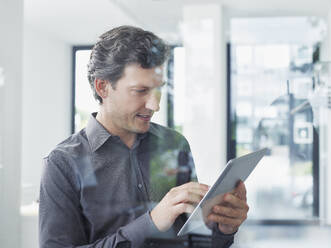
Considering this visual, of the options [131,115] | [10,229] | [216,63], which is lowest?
[10,229]

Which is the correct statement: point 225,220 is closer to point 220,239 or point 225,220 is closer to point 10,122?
point 220,239

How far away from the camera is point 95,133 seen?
77cm

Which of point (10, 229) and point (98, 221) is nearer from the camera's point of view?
point (98, 221)

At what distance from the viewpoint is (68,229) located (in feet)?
2.38

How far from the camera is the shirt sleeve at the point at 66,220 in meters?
0.73

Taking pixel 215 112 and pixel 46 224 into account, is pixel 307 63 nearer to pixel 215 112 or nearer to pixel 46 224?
pixel 215 112

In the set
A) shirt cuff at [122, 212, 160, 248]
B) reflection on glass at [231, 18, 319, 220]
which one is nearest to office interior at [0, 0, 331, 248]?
reflection on glass at [231, 18, 319, 220]

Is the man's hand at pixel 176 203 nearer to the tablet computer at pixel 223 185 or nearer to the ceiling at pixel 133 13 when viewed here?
the tablet computer at pixel 223 185

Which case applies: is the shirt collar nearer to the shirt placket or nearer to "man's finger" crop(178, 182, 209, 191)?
the shirt placket

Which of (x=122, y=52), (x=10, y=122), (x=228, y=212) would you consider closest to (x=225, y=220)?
(x=228, y=212)

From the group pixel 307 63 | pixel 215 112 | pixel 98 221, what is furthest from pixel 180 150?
pixel 307 63

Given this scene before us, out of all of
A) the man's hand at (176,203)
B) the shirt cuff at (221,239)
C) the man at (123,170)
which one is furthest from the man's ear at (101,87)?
the shirt cuff at (221,239)

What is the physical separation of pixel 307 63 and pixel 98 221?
0.52 meters

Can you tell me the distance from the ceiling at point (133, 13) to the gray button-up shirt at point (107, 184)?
181 mm
